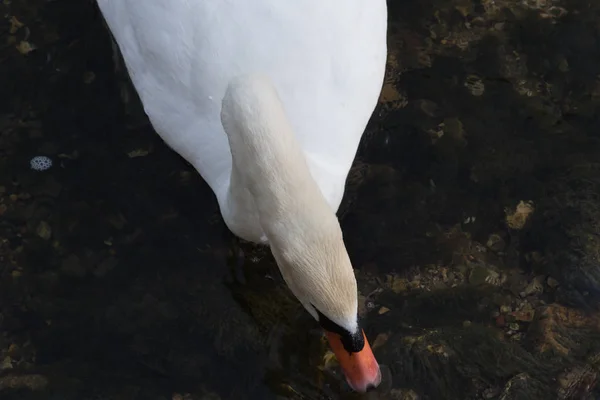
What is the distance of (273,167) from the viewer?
3471 millimetres

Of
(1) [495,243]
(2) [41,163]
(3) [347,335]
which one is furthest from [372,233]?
(2) [41,163]

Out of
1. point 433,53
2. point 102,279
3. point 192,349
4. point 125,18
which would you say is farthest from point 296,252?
point 433,53

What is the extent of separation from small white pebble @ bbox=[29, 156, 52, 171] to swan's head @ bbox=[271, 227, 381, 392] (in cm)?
178

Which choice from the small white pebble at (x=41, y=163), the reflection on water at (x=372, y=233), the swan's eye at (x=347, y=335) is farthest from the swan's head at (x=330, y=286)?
the small white pebble at (x=41, y=163)

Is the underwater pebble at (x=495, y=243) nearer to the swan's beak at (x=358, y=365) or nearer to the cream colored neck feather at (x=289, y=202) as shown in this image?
the swan's beak at (x=358, y=365)

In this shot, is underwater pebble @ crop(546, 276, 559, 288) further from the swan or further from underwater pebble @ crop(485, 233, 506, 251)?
the swan

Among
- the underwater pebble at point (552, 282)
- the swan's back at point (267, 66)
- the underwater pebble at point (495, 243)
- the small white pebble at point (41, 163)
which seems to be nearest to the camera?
the swan's back at point (267, 66)

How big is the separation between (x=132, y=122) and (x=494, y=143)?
1929 mm

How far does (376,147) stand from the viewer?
16.0 feet

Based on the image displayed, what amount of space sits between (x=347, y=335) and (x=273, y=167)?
75 centimetres

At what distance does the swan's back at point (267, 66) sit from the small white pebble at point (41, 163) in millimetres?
808

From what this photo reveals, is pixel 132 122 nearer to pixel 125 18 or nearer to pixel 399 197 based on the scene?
pixel 125 18

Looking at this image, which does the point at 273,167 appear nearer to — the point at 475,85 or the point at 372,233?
the point at 372,233

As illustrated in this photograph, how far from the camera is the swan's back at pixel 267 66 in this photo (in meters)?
4.03
